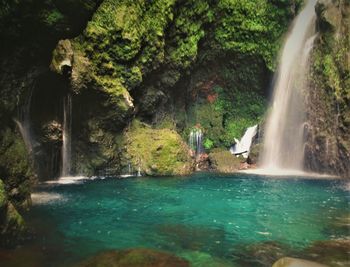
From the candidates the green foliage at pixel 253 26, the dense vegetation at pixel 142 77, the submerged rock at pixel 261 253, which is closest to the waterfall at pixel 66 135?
the dense vegetation at pixel 142 77

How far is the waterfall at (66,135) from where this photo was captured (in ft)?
70.4

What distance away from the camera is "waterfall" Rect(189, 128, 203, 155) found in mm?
29703

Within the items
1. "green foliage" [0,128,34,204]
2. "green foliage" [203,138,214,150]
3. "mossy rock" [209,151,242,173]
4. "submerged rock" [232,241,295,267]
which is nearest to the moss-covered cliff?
"green foliage" [203,138,214,150]

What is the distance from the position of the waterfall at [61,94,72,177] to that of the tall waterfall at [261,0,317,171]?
13.6 m

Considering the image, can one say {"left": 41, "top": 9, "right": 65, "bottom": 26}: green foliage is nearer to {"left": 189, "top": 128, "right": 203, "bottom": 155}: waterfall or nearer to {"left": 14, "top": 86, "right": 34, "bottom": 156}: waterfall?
{"left": 14, "top": 86, "right": 34, "bottom": 156}: waterfall

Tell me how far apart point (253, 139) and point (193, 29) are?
9417mm

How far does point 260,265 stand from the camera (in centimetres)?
921

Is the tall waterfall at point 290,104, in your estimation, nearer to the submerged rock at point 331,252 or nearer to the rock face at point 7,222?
the submerged rock at point 331,252

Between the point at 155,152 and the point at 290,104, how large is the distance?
10.7 m

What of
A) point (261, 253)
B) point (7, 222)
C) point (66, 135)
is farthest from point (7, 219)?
point (66, 135)

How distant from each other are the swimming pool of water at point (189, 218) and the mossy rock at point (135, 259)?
343 mm

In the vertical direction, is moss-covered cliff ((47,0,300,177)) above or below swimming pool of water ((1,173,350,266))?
above

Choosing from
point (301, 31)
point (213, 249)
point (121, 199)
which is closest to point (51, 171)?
point (121, 199)

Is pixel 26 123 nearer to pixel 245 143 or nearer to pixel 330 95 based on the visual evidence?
pixel 245 143
